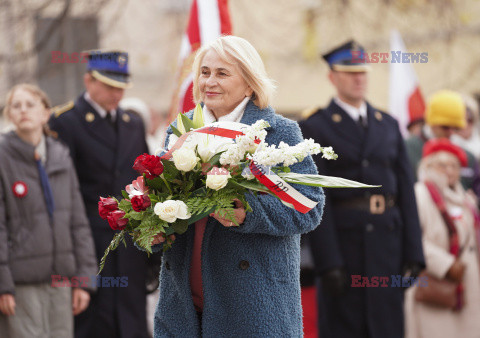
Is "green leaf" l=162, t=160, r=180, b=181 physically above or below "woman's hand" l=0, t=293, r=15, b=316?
above

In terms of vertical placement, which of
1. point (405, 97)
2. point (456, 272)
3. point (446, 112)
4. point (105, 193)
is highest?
point (405, 97)

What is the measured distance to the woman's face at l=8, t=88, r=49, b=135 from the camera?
18.7 feet

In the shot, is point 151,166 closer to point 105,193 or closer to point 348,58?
point 105,193

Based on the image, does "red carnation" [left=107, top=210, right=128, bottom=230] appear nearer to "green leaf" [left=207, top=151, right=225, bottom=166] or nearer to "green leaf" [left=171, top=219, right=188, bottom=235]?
"green leaf" [left=171, top=219, right=188, bottom=235]

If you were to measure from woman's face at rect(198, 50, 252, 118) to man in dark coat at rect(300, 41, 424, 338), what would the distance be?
245 cm

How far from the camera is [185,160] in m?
3.35

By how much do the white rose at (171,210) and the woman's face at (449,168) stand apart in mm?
4757

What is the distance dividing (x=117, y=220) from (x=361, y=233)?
126 inches

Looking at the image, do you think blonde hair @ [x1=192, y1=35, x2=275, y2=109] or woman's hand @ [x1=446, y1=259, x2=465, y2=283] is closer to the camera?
blonde hair @ [x1=192, y1=35, x2=275, y2=109]

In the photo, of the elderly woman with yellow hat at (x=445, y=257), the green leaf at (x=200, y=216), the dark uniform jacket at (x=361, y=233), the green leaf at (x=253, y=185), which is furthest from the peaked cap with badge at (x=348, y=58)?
the green leaf at (x=200, y=216)

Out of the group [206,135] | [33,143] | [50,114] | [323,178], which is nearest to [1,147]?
[33,143]

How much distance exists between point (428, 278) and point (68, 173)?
322 cm

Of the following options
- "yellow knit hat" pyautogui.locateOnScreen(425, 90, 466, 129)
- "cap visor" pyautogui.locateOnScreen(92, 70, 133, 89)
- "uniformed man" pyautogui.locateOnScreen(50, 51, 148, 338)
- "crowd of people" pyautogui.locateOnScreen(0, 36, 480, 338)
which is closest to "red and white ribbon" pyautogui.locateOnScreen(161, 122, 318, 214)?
"crowd of people" pyautogui.locateOnScreen(0, 36, 480, 338)

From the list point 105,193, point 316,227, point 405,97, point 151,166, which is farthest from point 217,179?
point 405,97
